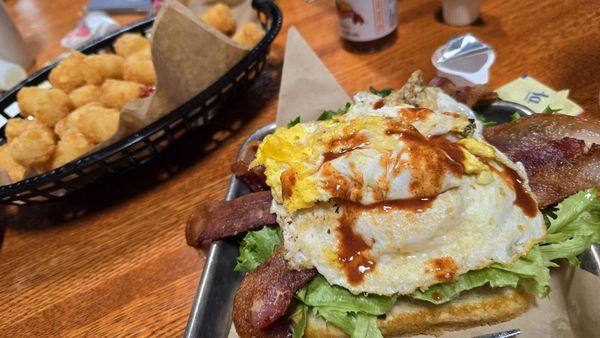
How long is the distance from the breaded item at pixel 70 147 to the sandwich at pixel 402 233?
1.10m

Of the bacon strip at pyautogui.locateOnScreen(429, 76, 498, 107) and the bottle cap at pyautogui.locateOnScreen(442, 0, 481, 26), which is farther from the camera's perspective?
the bottle cap at pyautogui.locateOnScreen(442, 0, 481, 26)

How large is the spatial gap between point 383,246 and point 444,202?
222 millimetres

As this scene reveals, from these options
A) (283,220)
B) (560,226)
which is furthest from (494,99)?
(283,220)

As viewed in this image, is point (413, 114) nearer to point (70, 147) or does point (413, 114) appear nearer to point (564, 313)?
point (564, 313)

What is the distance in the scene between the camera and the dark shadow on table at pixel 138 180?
2221 mm

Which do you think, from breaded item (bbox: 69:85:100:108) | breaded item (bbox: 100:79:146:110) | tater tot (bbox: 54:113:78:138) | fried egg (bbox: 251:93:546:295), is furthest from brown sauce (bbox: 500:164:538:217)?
breaded item (bbox: 69:85:100:108)

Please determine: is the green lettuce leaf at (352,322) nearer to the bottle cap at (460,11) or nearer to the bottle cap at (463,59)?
the bottle cap at (463,59)

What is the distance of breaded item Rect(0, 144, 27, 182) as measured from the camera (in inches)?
84.0

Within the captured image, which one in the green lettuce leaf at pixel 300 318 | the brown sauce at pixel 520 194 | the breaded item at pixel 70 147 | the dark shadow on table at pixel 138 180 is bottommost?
the dark shadow on table at pixel 138 180

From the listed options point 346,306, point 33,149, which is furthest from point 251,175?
point 33,149

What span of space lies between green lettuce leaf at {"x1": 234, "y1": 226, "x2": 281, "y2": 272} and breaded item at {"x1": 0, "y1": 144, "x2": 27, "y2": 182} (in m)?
1.30

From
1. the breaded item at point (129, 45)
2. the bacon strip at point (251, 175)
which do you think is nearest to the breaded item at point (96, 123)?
the breaded item at point (129, 45)

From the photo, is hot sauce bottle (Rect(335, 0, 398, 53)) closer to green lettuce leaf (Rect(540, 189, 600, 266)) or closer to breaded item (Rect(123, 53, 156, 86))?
breaded item (Rect(123, 53, 156, 86))

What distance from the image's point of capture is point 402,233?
126 cm
